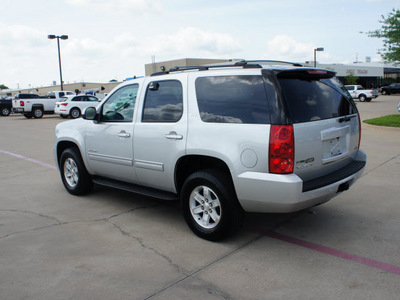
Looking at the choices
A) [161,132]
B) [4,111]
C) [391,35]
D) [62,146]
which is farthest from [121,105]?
[4,111]

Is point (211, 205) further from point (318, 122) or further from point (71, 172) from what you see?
point (71, 172)

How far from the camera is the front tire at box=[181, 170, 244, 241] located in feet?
13.0

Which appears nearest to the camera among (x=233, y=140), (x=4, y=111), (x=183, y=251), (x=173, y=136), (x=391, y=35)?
(x=233, y=140)

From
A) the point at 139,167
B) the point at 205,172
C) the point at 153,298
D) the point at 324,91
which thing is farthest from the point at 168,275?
the point at 324,91

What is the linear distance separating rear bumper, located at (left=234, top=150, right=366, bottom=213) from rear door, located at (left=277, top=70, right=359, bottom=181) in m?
0.14

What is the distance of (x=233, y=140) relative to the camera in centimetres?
382

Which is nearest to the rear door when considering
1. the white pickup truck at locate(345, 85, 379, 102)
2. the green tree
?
the green tree

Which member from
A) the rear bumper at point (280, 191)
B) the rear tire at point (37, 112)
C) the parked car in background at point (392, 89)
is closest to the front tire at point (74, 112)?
the rear tire at point (37, 112)

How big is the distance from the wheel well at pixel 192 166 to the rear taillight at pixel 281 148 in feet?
2.25

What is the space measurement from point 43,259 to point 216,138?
2.14 m

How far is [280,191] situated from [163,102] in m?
1.89

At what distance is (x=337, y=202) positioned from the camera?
5.50 meters

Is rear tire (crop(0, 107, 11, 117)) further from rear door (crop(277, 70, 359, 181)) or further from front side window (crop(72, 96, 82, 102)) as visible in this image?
rear door (crop(277, 70, 359, 181))

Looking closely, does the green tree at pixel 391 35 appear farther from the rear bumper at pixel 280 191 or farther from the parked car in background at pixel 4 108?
the parked car in background at pixel 4 108
